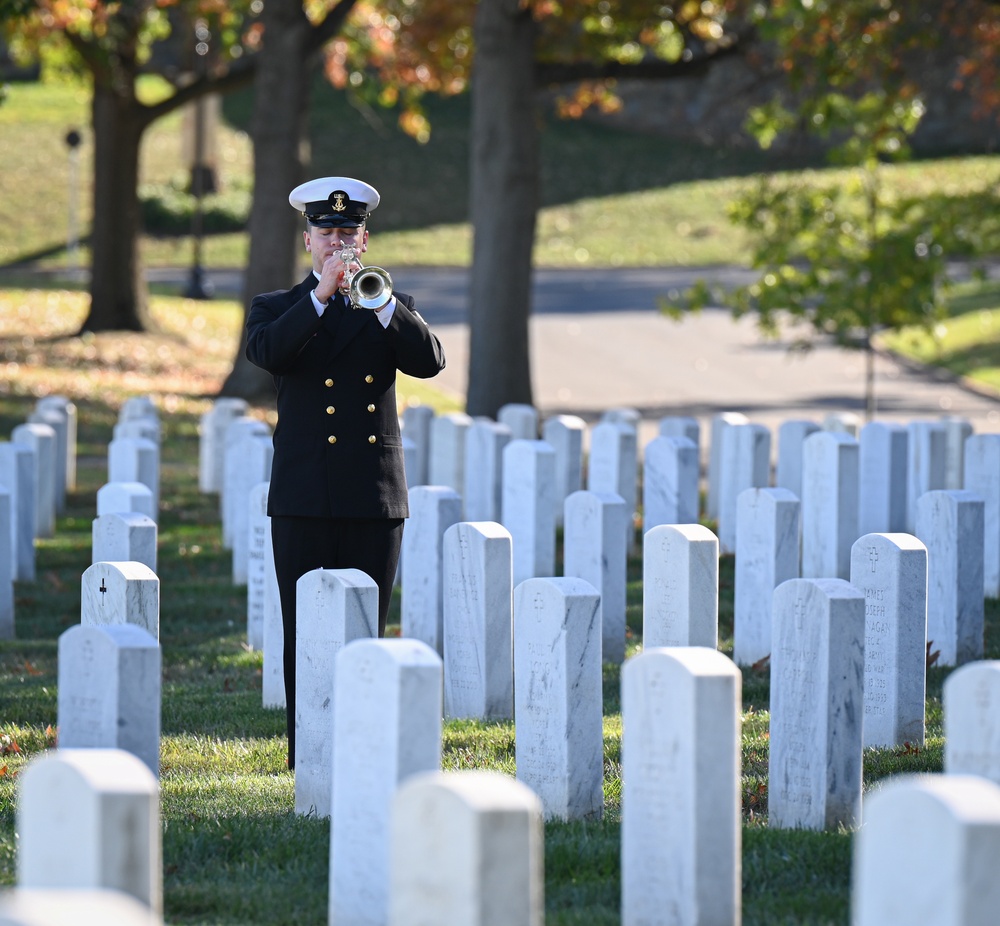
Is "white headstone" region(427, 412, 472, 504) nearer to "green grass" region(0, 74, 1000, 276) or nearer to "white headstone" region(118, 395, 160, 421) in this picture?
"white headstone" region(118, 395, 160, 421)

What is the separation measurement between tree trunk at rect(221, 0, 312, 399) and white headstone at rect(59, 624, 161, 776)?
512 inches

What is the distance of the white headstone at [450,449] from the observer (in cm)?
1136

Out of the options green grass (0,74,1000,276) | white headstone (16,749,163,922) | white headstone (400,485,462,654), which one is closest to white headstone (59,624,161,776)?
white headstone (16,749,163,922)

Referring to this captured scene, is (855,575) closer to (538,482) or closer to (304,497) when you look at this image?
(304,497)

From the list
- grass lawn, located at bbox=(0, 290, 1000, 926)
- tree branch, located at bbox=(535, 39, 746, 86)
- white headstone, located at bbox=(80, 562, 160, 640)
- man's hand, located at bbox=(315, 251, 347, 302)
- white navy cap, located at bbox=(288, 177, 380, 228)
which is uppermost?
tree branch, located at bbox=(535, 39, 746, 86)

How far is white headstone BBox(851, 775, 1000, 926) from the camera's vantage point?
274cm

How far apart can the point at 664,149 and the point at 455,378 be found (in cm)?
2820

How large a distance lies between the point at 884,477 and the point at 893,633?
4.08m

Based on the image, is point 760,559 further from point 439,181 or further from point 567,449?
point 439,181

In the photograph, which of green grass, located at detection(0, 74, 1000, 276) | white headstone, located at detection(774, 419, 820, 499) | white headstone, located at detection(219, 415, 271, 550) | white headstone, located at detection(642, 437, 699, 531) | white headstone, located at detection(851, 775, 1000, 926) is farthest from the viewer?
green grass, located at detection(0, 74, 1000, 276)

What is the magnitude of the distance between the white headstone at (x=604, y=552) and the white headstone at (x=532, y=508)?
106cm

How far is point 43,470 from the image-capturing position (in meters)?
10.7

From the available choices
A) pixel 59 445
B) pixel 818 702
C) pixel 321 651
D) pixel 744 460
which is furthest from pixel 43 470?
pixel 818 702

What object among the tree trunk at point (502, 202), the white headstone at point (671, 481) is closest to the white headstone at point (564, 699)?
the white headstone at point (671, 481)
